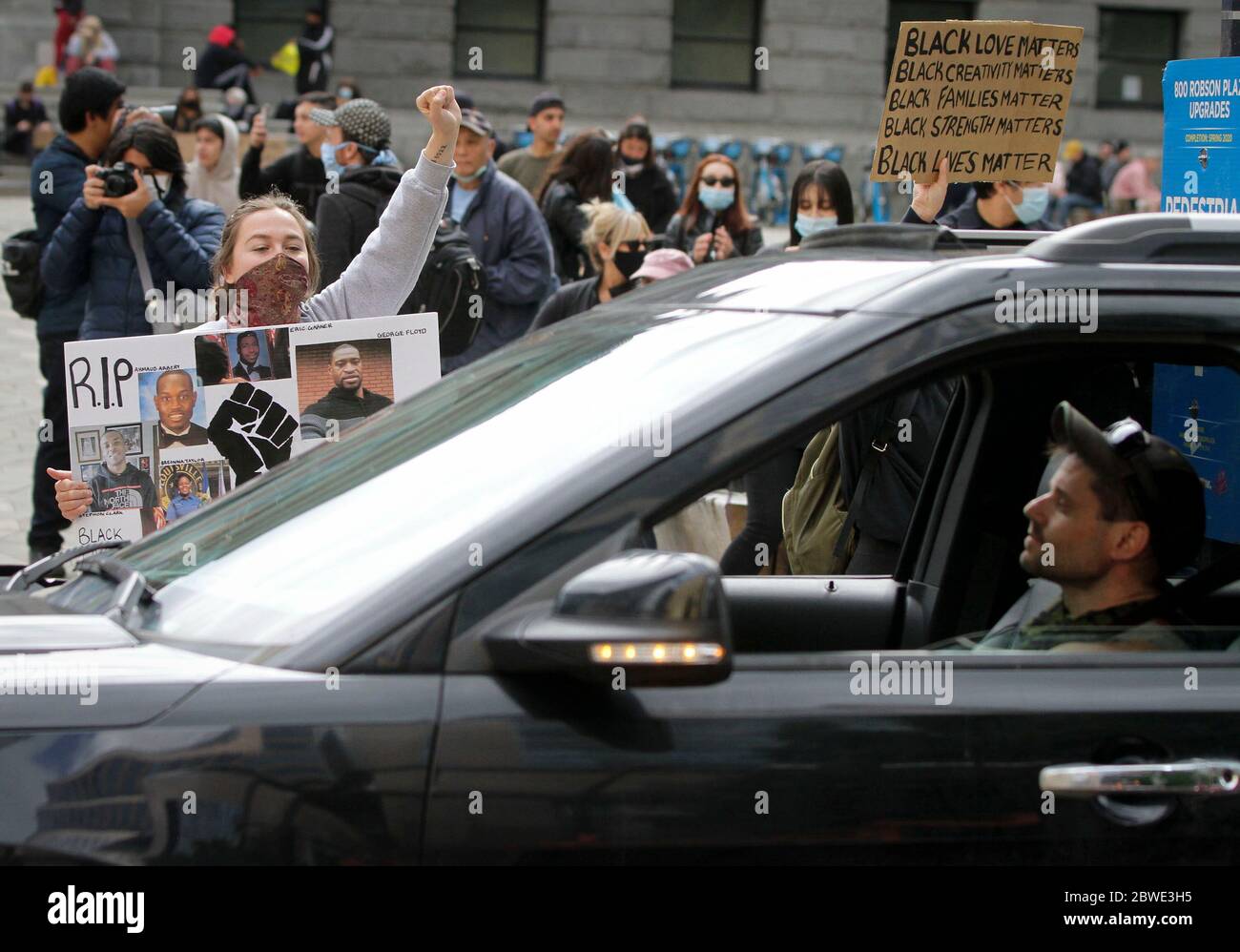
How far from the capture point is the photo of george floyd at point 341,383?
451cm

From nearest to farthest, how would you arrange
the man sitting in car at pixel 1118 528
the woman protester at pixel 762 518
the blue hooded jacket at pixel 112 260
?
the man sitting in car at pixel 1118 528 < the woman protester at pixel 762 518 < the blue hooded jacket at pixel 112 260

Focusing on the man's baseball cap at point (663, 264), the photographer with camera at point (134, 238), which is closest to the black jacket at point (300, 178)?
the photographer with camera at point (134, 238)

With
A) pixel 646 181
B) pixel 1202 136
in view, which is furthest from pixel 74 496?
pixel 646 181

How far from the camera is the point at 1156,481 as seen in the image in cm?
291

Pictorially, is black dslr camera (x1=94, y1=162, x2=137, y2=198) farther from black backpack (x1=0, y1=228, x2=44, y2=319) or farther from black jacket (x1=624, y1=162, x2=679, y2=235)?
black jacket (x1=624, y1=162, x2=679, y2=235)

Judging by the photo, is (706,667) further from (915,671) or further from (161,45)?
(161,45)

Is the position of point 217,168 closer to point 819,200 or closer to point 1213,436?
point 819,200

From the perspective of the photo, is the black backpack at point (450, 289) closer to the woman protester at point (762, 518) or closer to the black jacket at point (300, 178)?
the woman protester at point (762, 518)

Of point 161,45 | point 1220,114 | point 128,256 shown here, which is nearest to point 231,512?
point 1220,114

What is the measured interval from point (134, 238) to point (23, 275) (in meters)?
1.16

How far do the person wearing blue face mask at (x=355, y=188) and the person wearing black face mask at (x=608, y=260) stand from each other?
91 centimetres

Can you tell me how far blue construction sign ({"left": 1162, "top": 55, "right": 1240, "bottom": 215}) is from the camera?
5.40 m

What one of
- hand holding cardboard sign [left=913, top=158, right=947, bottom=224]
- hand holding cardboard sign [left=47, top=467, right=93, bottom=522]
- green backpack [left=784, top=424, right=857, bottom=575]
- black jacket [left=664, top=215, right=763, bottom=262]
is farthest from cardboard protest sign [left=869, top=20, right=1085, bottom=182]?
black jacket [left=664, top=215, right=763, bottom=262]

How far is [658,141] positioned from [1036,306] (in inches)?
1077
